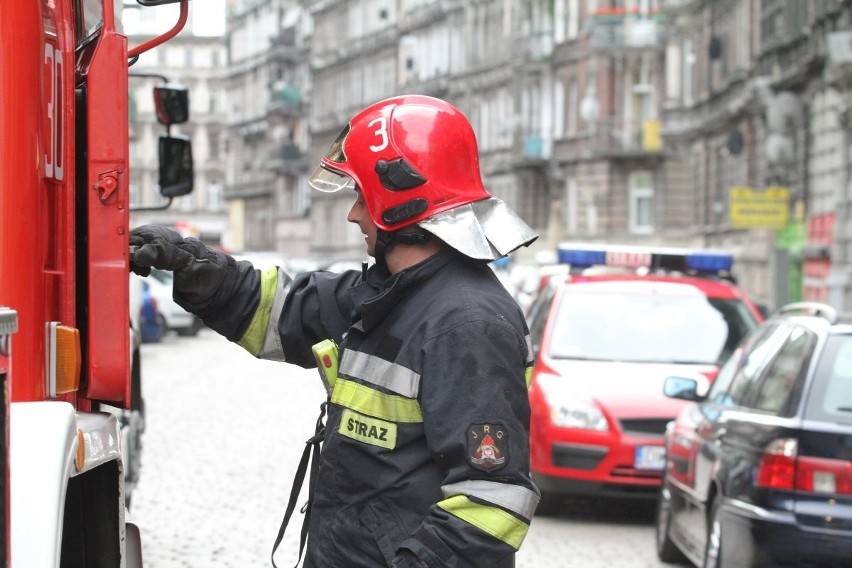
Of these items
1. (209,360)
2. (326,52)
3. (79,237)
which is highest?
(326,52)

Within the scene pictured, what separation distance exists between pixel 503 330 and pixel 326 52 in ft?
319

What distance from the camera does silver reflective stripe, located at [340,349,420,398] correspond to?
361 centimetres

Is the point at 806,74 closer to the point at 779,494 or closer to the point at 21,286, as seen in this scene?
the point at 779,494

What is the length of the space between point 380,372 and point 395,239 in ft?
1.11

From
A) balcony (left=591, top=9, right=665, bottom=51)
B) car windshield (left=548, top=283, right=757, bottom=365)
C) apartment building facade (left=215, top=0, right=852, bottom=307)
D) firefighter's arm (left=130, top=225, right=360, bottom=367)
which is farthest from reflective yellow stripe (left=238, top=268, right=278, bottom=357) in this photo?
balcony (left=591, top=9, right=665, bottom=51)

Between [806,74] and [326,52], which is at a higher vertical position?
[326,52]

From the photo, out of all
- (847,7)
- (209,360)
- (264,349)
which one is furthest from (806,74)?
(264,349)

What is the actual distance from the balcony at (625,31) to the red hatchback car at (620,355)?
46.5 meters

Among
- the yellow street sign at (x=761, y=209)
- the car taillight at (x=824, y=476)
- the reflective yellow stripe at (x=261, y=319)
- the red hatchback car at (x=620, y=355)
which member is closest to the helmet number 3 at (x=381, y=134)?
the reflective yellow stripe at (x=261, y=319)

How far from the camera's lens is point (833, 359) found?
713cm

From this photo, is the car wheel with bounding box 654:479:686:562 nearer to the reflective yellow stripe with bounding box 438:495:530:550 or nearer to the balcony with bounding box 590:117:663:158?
the reflective yellow stripe with bounding box 438:495:530:550

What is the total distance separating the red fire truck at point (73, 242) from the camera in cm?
379

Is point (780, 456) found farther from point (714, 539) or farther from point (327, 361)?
point (327, 361)

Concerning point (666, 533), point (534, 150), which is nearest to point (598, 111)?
point (534, 150)
